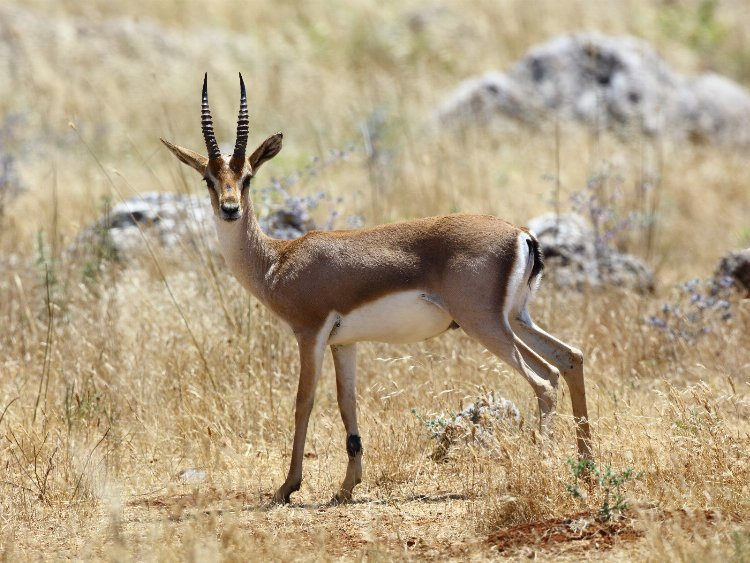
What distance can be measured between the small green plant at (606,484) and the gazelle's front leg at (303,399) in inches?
65.4

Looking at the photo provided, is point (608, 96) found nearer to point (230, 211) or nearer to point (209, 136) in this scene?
point (209, 136)

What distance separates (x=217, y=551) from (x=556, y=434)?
246 cm

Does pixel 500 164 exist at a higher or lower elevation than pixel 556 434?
higher

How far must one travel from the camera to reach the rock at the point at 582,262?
11.0 meters

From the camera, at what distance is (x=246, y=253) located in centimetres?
731

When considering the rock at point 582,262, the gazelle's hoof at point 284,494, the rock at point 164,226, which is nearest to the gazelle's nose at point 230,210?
the gazelle's hoof at point 284,494

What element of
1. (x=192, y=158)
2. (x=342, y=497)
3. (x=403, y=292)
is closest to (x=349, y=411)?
(x=342, y=497)

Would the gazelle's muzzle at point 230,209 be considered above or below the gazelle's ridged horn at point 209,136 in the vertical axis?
below

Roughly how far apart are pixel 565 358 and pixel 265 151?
7.66 feet

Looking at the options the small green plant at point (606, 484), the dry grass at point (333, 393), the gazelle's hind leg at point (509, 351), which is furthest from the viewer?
A: the gazelle's hind leg at point (509, 351)

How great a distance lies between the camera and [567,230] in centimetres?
1170

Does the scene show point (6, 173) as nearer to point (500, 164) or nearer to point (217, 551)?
point (500, 164)

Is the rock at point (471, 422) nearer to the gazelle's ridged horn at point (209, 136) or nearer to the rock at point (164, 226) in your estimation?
the gazelle's ridged horn at point (209, 136)

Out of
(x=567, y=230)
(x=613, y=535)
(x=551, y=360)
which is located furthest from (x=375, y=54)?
(x=613, y=535)
